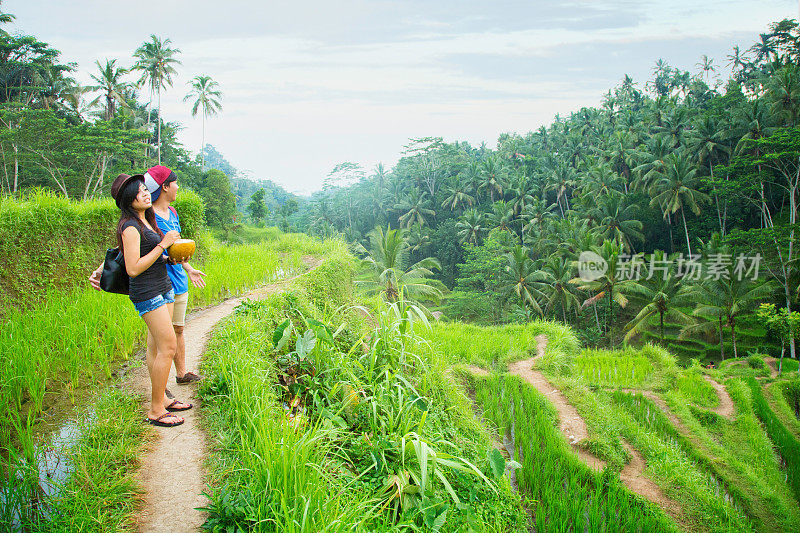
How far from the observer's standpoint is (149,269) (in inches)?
116

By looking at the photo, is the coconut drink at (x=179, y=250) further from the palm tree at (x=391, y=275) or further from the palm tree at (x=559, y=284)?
the palm tree at (x=559, y=284)

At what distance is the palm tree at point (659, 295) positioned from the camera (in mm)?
20219

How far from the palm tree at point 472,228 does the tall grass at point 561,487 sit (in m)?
25.0

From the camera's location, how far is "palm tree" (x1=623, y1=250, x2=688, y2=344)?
20.2 metres

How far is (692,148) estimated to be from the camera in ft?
85.6

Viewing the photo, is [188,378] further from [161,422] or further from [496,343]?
[496,343]

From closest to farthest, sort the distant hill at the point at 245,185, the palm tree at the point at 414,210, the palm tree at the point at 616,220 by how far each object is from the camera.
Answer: the palm tree at the point at 616,220, the palm tree at the point at 414,210, the distant hill at the point at 245,185

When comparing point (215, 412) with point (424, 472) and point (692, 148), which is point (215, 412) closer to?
point (424, 472)

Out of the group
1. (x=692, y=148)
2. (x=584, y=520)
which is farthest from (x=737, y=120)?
(x=584, y=520)

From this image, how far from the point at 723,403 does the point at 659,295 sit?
1043 cm

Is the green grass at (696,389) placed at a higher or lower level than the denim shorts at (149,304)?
lower

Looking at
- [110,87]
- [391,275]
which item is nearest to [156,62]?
[110,87]

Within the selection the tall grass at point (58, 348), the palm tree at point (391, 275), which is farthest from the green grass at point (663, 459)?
the palm tree at point (391, 275)

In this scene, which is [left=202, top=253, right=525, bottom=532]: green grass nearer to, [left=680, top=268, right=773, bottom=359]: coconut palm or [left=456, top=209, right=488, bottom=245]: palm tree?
[left=680, top=268, right=773, bottom=359]: coconut palm
